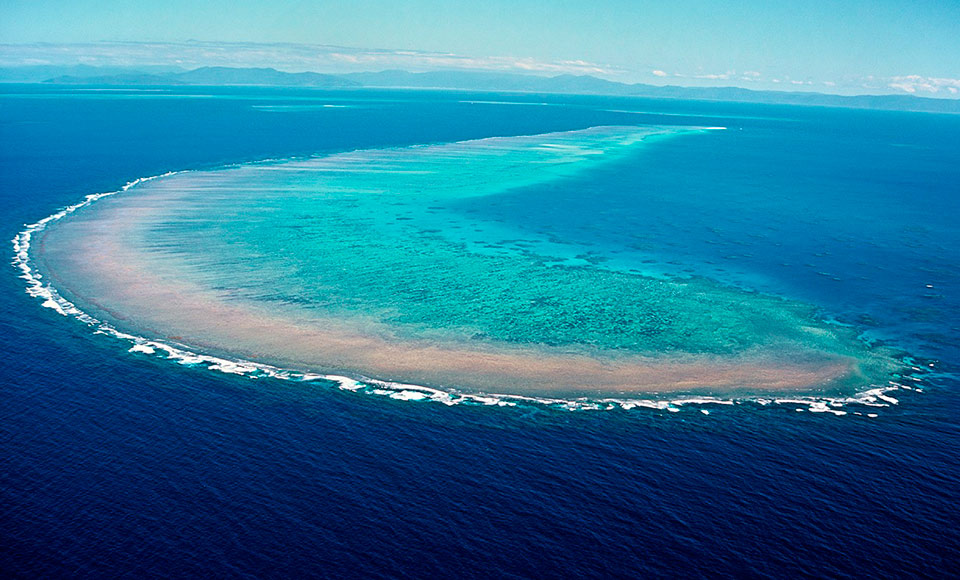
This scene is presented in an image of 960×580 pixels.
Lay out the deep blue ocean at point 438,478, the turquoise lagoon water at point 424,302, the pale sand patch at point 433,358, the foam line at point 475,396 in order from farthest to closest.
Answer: the turquoise lagoon water at point 424,302, the pale sand patch at point 433,358, the foam line at point 475,396, the deep blue ocean at point 438,478

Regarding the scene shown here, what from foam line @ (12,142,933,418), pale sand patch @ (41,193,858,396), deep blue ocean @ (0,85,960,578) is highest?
pale sand patch @ (41,193,858,396)

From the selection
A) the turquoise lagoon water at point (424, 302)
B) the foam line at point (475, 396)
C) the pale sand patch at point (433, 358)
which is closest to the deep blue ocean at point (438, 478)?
the foam line at point (475, 396)

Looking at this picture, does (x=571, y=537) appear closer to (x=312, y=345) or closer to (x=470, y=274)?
(x=312, y=345)

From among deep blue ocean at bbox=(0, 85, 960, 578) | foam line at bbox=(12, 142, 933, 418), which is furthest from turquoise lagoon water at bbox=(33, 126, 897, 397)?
deep blue ocean at bbox=(0, 85, 960, 578)

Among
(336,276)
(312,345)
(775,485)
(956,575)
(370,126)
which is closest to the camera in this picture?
(956,575)

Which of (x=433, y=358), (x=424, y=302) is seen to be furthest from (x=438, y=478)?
(x=424, y=302)

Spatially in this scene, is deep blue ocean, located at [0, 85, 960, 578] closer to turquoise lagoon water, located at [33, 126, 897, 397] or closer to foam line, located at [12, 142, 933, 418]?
foam line, located at [12, 142, 933, 418]

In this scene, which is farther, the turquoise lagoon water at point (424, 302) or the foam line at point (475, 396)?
the turquoise lagoon water at point (424, 302)

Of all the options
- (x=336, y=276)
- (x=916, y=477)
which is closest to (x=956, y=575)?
(x=916, y=477)

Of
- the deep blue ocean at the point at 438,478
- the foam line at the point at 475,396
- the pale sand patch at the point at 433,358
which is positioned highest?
the pale sand patch at the point at 433,358

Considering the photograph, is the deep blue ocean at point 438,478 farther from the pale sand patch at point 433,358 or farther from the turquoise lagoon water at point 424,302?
the turquoise lagoon water at point 424,302

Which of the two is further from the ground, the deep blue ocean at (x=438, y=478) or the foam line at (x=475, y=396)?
the foam line at (x=475, y=396)
